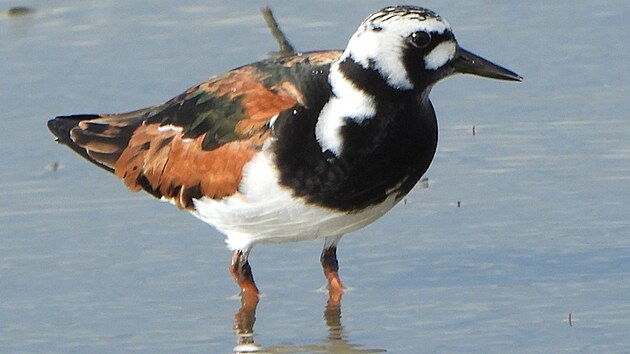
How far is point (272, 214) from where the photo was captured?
264 inches

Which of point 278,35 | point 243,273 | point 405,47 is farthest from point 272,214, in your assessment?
point 278,35

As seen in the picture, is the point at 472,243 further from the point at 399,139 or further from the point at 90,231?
the point at 90,231

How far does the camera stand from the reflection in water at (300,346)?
632cm

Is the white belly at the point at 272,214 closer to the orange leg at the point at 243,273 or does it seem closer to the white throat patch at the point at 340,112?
the orange leg at the point at 243,273

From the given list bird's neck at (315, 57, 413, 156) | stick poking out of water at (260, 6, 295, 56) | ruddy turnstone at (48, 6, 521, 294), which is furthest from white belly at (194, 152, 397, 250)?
stick poking out of water at (260, 6, 295, 56)

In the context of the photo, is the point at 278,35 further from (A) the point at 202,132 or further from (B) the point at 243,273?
(B) the point at 243,273

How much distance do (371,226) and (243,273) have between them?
0.90 m

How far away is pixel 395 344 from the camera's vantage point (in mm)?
6273

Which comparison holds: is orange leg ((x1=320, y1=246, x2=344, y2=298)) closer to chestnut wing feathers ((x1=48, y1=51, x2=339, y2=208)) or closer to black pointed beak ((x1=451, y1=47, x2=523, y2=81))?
chestnut wing feathers ((x1=48, y1=51, x2=339, y2=208))

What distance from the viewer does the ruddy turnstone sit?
21.5 feet

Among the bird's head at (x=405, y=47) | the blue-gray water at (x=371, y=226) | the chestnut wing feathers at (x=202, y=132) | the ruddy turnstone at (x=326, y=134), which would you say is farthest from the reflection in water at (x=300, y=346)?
the bird's head at (x=405, y=47)

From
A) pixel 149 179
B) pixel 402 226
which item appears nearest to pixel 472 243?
pixel 402 226

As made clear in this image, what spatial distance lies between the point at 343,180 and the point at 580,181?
5.58 feet

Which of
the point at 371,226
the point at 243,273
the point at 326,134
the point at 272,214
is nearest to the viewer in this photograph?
the point at 326,134
